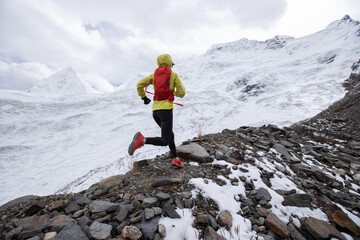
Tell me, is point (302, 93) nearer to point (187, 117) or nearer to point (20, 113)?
point (187, 117)

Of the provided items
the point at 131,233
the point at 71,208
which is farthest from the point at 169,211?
the point at 71,208

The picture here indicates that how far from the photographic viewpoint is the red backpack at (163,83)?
10.2 ft

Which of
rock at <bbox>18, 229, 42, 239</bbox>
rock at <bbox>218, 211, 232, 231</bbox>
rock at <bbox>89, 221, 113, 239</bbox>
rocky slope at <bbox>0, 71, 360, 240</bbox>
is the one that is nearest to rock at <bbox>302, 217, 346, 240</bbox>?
rocky slope at <bbox>0, 71, 360, 240</bbox>

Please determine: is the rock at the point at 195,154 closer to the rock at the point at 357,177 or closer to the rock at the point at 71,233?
the rock at the point at 71,233

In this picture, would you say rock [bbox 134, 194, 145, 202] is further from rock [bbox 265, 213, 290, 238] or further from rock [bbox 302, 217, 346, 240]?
rock [bbox 302, 217, 346, 240]

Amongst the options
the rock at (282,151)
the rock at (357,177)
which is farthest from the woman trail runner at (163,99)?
the rock at (357,177)

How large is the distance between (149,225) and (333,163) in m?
6.00

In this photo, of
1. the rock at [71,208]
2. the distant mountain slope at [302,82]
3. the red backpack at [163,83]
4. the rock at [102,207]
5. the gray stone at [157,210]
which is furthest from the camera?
the distant mountain slope at [302,82]

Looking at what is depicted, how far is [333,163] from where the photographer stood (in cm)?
496

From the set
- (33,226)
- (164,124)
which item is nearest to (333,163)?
(164,124)

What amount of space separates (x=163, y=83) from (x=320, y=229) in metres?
3.36

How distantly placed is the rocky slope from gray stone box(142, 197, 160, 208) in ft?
0.04

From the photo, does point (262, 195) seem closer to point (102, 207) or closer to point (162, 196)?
point (162, 196)

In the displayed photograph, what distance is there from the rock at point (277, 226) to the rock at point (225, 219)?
535 mm
